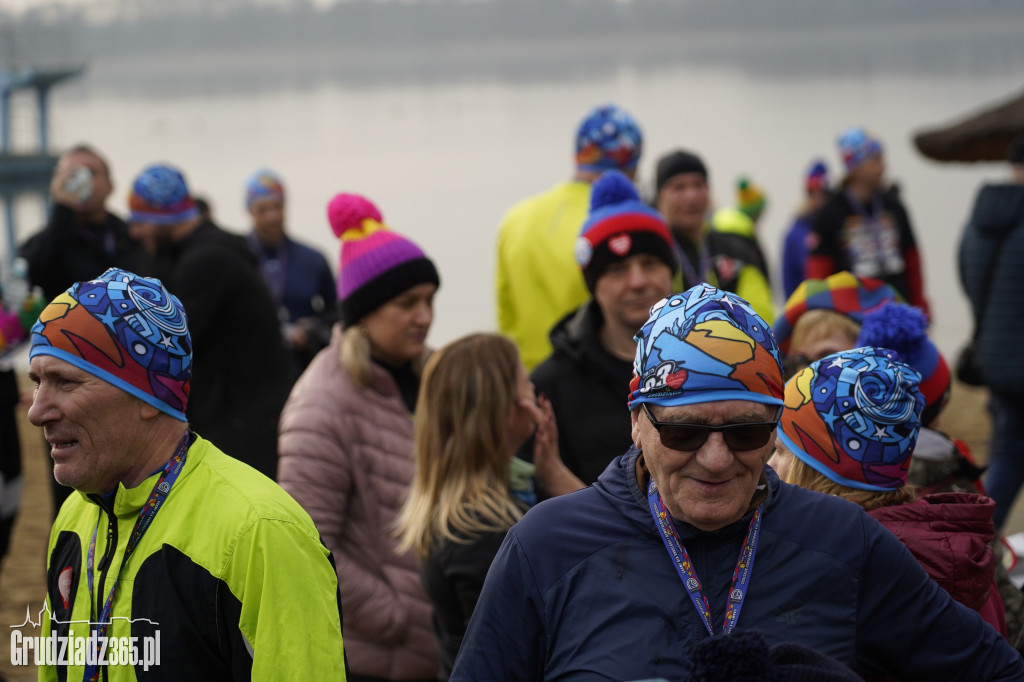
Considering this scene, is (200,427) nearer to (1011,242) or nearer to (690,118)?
(1011,242)

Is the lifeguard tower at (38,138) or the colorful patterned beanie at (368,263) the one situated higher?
the lifeguard tower at (38,138)

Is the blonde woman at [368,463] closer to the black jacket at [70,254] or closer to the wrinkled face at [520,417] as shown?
the wrinkled face at [520,417]

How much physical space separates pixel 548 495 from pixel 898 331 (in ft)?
3.58

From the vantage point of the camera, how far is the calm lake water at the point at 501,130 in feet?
74.0

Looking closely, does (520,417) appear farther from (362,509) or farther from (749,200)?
(749,200)

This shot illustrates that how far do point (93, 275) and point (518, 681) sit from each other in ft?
13.8

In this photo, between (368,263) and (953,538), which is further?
(368,263)

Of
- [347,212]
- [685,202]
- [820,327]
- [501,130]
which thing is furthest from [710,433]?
[501,130]

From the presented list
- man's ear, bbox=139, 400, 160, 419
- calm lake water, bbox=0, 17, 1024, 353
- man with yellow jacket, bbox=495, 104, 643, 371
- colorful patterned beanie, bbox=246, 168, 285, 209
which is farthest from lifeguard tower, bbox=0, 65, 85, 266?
man's ear, bbox=139, 400, 160, 419

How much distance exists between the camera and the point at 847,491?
2543mm

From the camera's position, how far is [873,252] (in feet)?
23.6

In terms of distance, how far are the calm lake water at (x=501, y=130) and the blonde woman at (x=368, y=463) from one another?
8106 mm

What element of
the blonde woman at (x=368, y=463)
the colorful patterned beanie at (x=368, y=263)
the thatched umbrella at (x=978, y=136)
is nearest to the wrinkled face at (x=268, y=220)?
the colorful patterned beanie at (x=368, y=263)

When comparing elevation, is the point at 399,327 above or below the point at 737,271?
below
